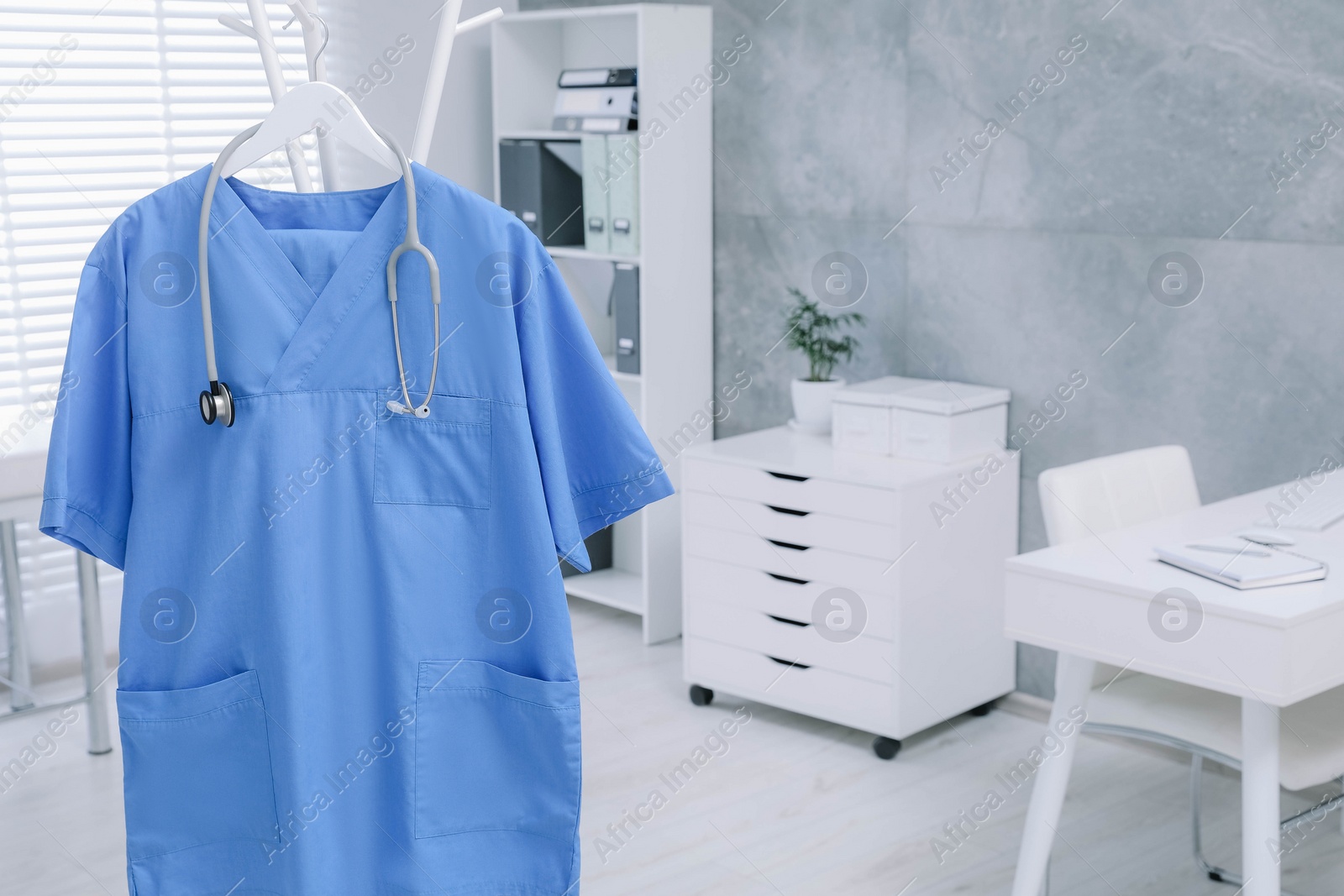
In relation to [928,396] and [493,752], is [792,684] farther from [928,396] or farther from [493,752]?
[493,752]

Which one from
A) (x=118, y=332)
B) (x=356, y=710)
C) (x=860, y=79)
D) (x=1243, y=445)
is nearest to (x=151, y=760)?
(x=356, y=710)

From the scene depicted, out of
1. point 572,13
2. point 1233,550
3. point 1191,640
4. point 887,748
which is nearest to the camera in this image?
point 1191,640

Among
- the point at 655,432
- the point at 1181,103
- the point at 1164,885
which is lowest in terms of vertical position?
the point at 1164,885

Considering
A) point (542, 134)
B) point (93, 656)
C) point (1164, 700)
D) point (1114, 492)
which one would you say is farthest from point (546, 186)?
point (1164, 700)

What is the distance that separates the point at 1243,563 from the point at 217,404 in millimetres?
1386

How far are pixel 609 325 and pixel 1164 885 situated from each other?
7.30 ft

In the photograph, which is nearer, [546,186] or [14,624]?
[14,624]

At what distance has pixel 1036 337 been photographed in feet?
10.1

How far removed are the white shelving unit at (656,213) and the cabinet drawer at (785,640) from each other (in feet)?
1.32

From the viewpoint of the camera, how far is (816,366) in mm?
3367

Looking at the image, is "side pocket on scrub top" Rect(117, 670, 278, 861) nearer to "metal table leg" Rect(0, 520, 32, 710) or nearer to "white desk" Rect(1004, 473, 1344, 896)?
"white desk" Rect(1004, 473, 1344, 896)

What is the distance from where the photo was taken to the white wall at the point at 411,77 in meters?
3.72

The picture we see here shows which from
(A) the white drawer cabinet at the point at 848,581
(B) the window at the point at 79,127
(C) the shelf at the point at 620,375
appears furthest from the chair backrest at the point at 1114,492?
(B) the window at the point at 79,127

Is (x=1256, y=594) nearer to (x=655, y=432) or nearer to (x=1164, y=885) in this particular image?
(x=1164, y=885)
